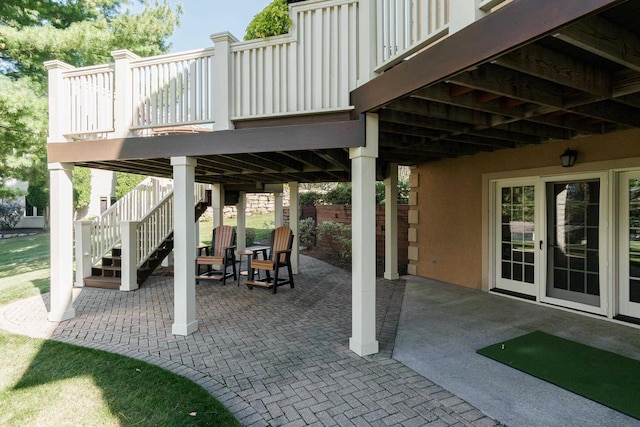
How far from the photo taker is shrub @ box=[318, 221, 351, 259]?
9.29 metres

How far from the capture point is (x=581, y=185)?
475 centimetres

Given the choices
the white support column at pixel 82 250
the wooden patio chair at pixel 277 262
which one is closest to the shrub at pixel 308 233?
the wooden patio chair at pixel 277 262

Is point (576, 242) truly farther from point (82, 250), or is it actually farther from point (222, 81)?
point (82, 250)

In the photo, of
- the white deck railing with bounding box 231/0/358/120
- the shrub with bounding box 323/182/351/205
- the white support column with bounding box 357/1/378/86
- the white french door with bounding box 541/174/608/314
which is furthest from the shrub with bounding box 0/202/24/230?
the white french door with bounding box 541/174/608/314

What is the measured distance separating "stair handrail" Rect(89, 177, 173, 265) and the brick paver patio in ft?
3.17

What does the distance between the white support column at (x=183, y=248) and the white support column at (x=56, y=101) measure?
1.79 meters

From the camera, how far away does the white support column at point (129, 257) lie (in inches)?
246

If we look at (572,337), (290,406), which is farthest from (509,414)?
(572,337)

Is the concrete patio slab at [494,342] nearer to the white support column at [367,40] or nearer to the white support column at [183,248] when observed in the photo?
the white support column at [183,248]

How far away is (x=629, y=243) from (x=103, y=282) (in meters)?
7.94

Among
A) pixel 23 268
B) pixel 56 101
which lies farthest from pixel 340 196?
pixel 23 268

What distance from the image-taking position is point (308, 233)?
37.4 feet

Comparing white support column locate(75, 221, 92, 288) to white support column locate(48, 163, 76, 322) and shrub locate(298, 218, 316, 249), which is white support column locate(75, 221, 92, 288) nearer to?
white support column locate(48, 163, 76, 322)

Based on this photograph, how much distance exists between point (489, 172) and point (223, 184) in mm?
5384
